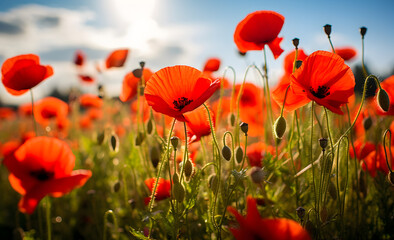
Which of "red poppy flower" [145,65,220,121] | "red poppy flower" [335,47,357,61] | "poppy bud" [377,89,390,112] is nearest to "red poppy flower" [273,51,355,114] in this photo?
"poppy bud" [377,89,390,112]

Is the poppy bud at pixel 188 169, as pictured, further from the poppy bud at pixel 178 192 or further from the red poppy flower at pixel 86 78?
the red poppy flower at pixel 86 78

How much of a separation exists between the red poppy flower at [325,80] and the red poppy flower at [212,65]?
43.4 inches

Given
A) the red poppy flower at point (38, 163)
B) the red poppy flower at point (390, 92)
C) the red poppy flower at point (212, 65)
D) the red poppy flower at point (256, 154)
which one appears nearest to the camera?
the red poppy flower at point (38, 163)

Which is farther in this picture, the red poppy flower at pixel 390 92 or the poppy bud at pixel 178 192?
the red poppy flower at pixel 390 92

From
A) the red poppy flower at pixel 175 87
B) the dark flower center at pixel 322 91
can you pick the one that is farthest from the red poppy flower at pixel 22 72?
the dark flower center at pixel 322 91

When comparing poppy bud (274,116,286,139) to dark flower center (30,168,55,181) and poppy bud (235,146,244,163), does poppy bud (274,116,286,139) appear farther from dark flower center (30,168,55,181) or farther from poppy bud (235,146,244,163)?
dark flower center (30,168,55,181)

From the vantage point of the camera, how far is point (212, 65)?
225cm

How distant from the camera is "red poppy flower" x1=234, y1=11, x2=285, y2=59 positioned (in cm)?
137

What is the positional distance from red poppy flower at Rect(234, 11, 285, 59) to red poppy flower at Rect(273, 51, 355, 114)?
1.14 ft

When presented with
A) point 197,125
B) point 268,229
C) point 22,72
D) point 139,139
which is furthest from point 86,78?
point 268,229

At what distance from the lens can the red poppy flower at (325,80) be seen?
1076mm

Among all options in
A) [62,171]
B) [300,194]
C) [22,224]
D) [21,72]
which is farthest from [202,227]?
[22,224]

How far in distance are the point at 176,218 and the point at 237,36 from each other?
0.86 meters

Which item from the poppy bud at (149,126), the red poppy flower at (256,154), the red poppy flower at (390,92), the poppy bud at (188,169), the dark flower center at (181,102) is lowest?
the red poppy flower at (256,154)
